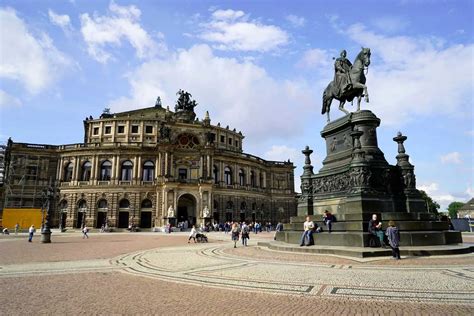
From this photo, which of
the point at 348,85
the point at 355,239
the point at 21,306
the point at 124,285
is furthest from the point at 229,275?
the point at 348,85

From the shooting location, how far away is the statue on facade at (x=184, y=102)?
60.2 metres

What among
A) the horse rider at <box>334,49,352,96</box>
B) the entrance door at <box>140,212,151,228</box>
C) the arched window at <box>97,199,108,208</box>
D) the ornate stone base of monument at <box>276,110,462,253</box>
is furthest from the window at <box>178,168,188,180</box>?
the horse rider at <box>334,49,352,96</box>

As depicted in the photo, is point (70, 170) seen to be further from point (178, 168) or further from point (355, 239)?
point (355, 239)

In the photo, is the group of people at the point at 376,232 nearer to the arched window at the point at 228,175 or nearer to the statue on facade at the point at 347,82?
the statue on facade at the point at 347,82

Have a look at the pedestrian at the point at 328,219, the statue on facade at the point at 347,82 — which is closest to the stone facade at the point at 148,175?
the statue on facade at the point at 347,82

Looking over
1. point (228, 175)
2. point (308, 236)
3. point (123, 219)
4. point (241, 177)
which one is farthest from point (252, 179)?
point (308, 236)

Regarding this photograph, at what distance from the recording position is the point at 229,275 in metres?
8.68

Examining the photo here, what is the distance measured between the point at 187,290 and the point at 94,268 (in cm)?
504

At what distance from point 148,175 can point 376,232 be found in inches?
1765

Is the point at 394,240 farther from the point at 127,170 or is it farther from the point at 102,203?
the point at 102,203

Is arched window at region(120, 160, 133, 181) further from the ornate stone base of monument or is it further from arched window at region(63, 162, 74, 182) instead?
the ornate stone base of monument

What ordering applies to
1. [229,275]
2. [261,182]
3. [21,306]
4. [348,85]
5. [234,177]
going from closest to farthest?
→ [21,306] < [229,275] < [348,85] < [234,177] < [261,182]

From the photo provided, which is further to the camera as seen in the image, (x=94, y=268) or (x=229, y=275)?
(x=94, y=268)

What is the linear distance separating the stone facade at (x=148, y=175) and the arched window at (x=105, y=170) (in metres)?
0.15
